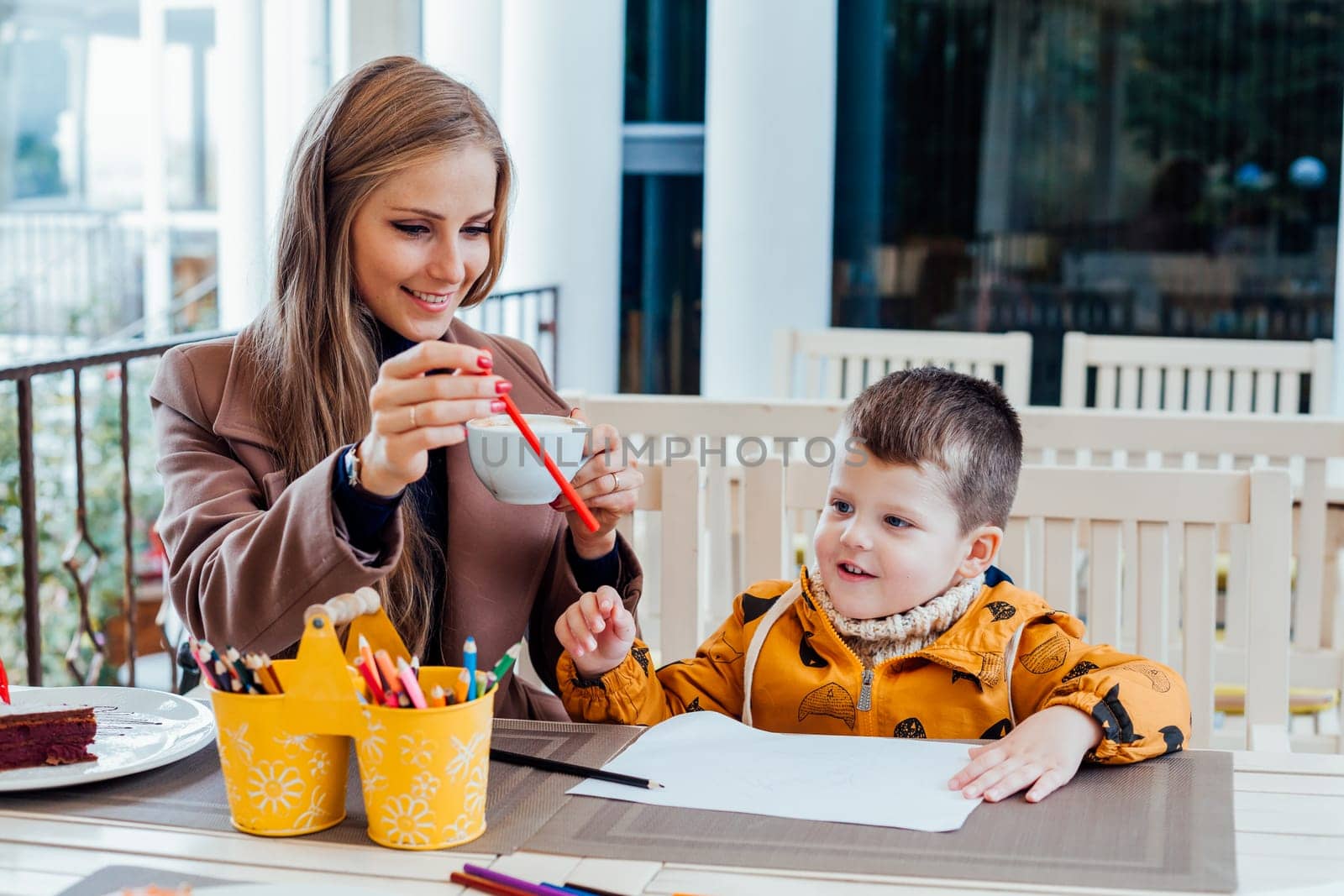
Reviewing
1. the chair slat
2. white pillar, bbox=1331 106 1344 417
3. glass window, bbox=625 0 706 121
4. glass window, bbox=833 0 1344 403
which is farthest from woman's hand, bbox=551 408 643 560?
glass window, bbox=625 0 706 121

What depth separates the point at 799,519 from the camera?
3.12 meters

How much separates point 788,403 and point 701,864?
127 cm

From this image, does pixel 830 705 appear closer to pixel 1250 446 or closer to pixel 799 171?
pixel 1250 446

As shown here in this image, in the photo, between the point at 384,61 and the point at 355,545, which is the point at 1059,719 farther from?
the point at 384,61

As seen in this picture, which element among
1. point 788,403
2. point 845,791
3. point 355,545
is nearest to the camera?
point 845,791

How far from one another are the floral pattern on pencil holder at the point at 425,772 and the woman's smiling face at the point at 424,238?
60 centimetres

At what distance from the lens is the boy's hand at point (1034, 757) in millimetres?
1040

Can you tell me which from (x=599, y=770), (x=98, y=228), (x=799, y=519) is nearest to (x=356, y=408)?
(x=599, y=770)

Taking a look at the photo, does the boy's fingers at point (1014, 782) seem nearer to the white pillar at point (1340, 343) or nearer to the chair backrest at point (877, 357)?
the chair backrest at point (877, 357)

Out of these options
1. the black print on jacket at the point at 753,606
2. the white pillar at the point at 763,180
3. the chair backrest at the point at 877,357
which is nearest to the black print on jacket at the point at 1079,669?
the black print on jacket at the point at 753,606

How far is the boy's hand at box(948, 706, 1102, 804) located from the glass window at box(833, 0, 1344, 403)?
153 inches

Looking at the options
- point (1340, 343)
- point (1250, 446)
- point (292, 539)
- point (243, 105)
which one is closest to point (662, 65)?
point (243, 105)

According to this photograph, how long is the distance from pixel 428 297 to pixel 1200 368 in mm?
2659

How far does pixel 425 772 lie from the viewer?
36.1 inches
